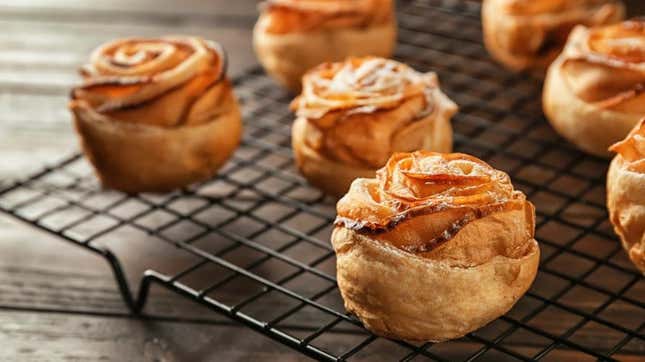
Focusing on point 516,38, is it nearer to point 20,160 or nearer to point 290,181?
point 290,181

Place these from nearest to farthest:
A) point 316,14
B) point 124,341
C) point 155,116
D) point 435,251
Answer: point 435,251, point 124,341, point 155,116, point 316,14

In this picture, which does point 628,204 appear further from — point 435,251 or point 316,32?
point 316,32

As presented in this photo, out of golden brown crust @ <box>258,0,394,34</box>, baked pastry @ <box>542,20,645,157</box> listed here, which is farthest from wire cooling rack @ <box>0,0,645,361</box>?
golden brown crust @ <box>258,0,394,34</box>

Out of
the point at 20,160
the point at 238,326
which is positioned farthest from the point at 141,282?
the point at 20,160

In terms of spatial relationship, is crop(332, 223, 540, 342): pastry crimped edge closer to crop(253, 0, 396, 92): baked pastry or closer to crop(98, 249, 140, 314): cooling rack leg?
crop(98, 249, 140, 314): cooling rack leg

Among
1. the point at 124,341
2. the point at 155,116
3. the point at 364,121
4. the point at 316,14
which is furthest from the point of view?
the point at 316,14

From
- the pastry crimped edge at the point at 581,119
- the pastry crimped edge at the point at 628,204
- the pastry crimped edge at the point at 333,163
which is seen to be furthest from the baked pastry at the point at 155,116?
the pastry crimped edge at the point at 628,204

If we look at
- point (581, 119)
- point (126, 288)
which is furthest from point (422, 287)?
point (581, 119)
